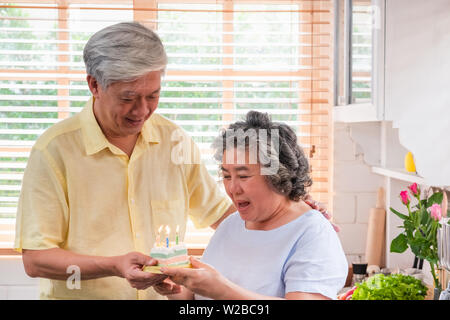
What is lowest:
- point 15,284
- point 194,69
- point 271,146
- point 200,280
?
point 15,284

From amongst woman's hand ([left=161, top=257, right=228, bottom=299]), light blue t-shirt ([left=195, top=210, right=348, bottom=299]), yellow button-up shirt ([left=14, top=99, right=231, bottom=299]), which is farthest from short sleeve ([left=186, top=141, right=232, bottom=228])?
woman's hand ([left=161, top=257, right=228, bottom=299])

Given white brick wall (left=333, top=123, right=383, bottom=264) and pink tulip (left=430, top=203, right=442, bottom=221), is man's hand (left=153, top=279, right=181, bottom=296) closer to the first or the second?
pink tulip (left=430, top=203, right=442, bottom=221)

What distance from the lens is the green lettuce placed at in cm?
80

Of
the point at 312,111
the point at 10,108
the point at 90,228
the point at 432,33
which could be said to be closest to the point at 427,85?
the point at 432,33

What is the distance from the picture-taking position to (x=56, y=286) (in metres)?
0.69

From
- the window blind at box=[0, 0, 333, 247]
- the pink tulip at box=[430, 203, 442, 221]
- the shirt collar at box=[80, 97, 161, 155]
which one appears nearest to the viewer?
the shirt collar at box=[80, 97, 161, 155]

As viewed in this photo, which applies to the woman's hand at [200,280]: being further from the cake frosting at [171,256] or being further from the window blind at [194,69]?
the window blind at [194,69]

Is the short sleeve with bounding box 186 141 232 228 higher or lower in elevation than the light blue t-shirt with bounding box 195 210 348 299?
higher

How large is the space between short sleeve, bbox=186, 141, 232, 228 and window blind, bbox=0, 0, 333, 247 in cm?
9

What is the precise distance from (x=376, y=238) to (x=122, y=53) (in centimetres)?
73

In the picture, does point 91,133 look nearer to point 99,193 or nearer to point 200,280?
point 99,193

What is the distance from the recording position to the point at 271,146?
23.5 inches

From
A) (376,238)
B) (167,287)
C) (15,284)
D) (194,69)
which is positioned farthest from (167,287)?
(376,238)

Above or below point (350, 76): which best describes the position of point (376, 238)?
below
